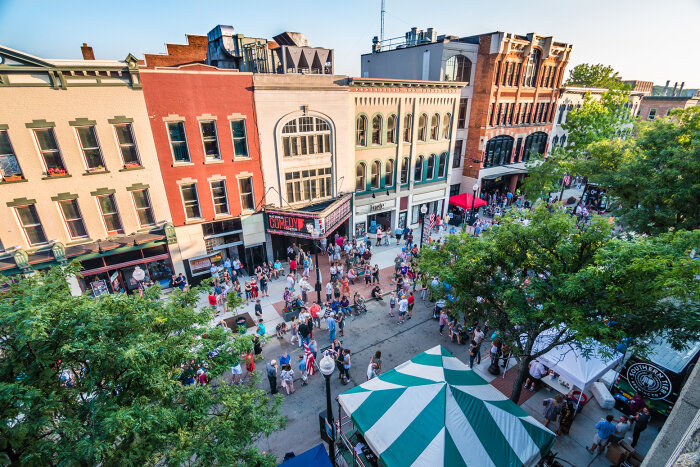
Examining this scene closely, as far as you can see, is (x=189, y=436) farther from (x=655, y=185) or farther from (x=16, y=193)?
(x=655, y=185)

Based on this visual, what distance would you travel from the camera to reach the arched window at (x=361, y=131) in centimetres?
2426

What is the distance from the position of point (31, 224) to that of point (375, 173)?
20824 mm

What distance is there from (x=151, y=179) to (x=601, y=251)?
64.7 feet

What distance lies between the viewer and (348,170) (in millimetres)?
24469

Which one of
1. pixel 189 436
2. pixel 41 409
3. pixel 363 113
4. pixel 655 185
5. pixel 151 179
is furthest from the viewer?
pixel 363 113

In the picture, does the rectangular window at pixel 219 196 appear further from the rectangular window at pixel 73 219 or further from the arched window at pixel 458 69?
the arched window at pixel 458 69

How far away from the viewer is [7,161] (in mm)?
14656

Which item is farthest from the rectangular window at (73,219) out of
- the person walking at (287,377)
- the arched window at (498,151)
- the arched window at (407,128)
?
the arched window at (498,151)

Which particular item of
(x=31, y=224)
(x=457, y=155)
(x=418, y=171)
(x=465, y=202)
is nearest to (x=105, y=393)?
(x=31, y=224)

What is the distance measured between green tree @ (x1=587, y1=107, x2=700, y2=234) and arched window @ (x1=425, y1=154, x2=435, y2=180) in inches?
520

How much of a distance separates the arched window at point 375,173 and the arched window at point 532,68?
19153mm

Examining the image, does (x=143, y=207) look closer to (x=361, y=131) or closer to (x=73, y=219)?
(x=73, y=219)

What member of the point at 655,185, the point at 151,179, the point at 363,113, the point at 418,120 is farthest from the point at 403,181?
the point at 151,179

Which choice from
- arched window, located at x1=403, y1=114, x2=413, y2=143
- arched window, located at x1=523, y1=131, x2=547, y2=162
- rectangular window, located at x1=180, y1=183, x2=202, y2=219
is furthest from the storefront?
arched window, located at x1=523, y1=131, x2=547, y2=162
